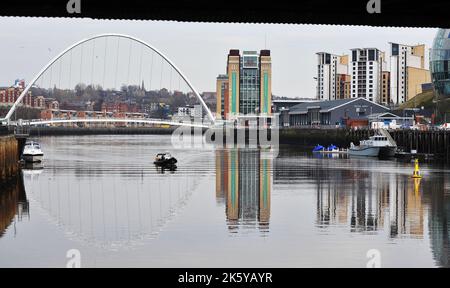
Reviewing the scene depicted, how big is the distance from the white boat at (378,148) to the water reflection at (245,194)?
58.4ft

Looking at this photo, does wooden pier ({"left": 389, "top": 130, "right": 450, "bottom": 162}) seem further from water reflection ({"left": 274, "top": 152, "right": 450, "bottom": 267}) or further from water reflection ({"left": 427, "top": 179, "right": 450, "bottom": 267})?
water reflection ({"left": 427, "top": 179, "right": 450, "bottom": 267})

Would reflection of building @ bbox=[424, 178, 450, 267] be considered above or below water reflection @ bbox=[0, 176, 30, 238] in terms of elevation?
below

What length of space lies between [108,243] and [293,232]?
637 centimetres

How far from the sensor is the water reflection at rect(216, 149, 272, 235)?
31.2 metres

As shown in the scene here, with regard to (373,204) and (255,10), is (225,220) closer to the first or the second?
(373,204)

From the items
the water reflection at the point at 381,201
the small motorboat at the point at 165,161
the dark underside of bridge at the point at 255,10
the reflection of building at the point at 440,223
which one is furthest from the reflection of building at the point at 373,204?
the small motorboat at the point at 165,161

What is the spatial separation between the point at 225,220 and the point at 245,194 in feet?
36.8

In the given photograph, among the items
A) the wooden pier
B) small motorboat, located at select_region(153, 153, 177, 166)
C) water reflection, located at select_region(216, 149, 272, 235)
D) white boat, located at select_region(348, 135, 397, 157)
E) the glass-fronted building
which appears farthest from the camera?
the glass-fronted building

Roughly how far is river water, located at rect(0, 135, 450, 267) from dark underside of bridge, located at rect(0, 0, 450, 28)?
654 cm

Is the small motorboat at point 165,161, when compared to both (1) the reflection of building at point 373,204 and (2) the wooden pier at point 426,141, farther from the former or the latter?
(2) the wooden pier at point 426,141

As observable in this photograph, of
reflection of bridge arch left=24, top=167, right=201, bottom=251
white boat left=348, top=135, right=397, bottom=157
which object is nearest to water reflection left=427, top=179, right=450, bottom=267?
reflection of bridge arch left=24, top=167, right=201, bottom=251

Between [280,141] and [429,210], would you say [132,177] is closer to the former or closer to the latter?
[429,210]
